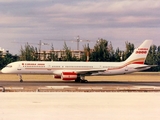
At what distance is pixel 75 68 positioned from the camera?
54000 millimetres

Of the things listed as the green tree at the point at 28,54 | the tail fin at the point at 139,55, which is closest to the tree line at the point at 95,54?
the green tree at the point at 28,54

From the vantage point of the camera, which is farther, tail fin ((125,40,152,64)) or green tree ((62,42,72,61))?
green tree ((62,42,72,61))

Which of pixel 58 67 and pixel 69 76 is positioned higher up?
pixel 58 67

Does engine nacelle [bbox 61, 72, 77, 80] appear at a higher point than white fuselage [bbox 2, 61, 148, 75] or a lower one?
lower

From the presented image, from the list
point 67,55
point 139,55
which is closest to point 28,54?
point 67,55

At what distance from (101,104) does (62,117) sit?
15.3 feet

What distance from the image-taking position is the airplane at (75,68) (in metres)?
52.0

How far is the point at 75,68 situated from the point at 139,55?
10762 mm

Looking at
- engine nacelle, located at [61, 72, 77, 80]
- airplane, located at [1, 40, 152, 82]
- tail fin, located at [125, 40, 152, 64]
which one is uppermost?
tail fin, located at [125, 40, 152, 64]

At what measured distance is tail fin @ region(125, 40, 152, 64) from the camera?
5734 centimetres

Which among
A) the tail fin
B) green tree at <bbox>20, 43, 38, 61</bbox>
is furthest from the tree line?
the tail fin

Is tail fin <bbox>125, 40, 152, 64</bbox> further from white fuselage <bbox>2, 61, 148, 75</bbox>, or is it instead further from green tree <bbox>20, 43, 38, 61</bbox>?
green tree <bbox>20, 43, 38, 61</bbox>

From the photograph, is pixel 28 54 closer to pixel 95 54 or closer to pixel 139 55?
pixel 95 54

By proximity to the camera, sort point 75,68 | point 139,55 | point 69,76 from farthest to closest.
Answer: point 139,55
point 75,68
point 69,76
